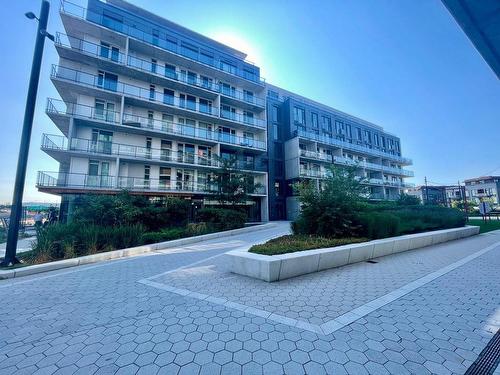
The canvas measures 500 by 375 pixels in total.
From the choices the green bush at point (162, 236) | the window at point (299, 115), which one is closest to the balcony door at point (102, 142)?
the green bush at point (162, 236)

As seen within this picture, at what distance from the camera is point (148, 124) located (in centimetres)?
2014

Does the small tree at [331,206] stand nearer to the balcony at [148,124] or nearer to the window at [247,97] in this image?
the balcony at [148,124]

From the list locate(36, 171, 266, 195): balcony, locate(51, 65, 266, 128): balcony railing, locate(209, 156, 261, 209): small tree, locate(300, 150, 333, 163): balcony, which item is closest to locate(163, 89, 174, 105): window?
locate(51, 65, 266, 128): balcony railing

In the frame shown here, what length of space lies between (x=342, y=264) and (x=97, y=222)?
37.8ft

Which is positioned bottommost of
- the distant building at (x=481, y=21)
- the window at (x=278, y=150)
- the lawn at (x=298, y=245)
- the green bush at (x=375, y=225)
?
the lawn at (x=298, y=245)

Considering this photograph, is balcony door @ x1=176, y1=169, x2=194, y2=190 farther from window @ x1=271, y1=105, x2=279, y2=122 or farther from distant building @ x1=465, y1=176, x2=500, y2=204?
distant building @ x1=465, y1=176, x2=500, y2=204

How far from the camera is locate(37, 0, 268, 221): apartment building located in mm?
17469

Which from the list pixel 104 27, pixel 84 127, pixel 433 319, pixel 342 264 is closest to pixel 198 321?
pixel 433 319

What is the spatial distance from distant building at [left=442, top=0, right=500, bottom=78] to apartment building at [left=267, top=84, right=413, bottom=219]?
22732mm

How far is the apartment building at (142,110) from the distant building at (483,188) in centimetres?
7593

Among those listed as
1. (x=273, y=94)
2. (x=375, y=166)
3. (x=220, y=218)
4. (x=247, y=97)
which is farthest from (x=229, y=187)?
(x=375, y=166)

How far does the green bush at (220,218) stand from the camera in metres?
15.7

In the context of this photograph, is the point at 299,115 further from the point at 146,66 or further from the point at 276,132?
the point at 146,66

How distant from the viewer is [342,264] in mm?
6453
